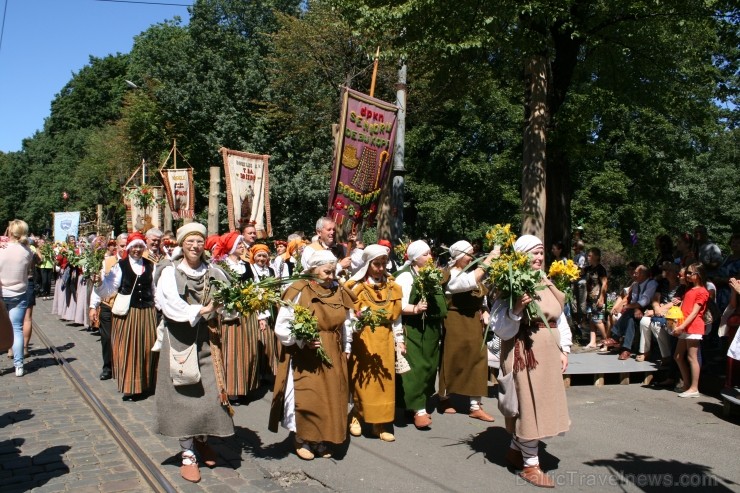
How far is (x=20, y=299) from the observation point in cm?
896

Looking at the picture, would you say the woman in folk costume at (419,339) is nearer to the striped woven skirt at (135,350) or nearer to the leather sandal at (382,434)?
the leather sandal at (382,434)

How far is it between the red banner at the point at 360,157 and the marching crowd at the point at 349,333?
78 cm

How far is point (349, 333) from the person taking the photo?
586 cm

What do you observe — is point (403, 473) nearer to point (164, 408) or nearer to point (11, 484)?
point (164, 408)

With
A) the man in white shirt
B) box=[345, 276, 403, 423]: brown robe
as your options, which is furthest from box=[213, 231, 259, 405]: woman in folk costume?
the man in white shirt

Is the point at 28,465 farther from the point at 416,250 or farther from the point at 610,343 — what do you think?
the point at 610,343

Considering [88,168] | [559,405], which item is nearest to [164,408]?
[559,405]

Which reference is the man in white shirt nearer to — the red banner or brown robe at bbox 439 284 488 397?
brown robe at bbox 439 284 488 397

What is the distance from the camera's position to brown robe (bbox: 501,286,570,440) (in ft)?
16.2

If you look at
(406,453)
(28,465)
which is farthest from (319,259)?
(28,465)

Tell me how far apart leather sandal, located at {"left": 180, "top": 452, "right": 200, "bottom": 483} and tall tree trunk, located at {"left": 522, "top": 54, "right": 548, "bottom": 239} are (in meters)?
6.56

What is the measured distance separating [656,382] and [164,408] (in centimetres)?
662

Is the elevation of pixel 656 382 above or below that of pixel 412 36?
below

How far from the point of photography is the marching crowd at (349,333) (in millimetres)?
5031
